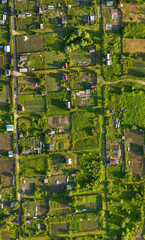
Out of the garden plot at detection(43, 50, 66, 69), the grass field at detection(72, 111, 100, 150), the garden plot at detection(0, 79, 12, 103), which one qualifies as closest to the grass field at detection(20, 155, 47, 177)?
the grass field at detection(72, 111, 100, 150)

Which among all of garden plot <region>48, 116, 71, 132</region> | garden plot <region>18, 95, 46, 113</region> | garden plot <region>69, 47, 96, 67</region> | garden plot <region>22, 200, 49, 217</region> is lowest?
garden plot <region>22, 200, 49, 217</region>

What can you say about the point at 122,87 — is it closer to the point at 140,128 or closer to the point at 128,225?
the point at 140,128

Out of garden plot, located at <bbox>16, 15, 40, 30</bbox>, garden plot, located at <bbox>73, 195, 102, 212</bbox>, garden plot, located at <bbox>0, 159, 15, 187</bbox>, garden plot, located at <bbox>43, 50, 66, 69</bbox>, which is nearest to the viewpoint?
garden plot, located at <bbox>16, 15, 40, 30</bbox>

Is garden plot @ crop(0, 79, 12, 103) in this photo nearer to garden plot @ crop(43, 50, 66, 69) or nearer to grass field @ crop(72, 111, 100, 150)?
garden plot @ crop(43, 50, 66, 69)

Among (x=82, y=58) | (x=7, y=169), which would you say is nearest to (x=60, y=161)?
(x=7, y=169)

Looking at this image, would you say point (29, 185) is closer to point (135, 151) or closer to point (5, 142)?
point (5, 142)

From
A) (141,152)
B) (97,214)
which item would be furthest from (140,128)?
(97,214)

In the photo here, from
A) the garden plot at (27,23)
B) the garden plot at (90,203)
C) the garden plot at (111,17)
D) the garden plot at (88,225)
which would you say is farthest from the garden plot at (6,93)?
the garden plot at (88,225)
